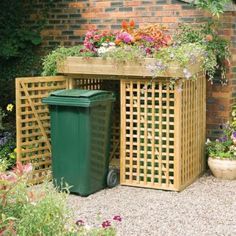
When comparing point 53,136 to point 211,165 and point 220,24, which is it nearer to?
point 211,165

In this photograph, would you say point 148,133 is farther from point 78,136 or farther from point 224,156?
point 224,156

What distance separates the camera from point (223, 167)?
8.02 m

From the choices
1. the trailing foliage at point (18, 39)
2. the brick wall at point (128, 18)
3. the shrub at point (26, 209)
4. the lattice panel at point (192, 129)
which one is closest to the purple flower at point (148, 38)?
the lattice panel at point (192, 129)

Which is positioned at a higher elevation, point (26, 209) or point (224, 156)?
point (26, 209)

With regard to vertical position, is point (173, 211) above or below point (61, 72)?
below

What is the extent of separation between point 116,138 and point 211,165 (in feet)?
5.14

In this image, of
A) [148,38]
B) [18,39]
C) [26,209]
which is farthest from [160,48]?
[26,209]

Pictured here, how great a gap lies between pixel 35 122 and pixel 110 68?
114cm

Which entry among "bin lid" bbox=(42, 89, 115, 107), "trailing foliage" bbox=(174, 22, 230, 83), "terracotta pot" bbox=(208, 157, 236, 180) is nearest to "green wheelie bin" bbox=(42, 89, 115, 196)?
"bin lid" bbox=(42, 89, 115, 107)

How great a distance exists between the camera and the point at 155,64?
723 centimetres

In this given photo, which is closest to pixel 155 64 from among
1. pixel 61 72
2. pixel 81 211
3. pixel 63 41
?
pixel 61 72

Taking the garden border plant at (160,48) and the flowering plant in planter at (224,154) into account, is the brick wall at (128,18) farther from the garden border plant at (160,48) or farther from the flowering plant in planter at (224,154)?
the flowering plant in planter at (224,154)

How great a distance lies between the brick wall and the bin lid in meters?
1.85

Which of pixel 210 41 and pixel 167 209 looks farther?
pixel 210 41
